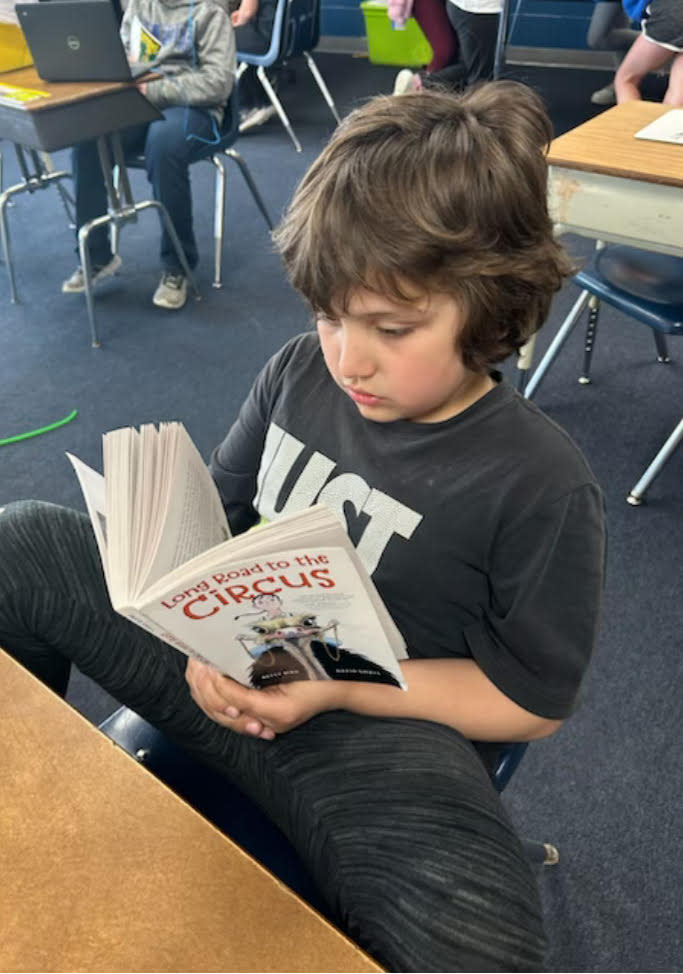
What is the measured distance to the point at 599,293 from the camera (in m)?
1.59

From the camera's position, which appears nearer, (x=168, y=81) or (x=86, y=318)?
(x=168, y=81)

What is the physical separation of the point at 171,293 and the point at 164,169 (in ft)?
1.26

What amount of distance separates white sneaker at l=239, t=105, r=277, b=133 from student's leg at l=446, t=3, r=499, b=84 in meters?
1.06

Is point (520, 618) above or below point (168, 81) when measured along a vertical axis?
below

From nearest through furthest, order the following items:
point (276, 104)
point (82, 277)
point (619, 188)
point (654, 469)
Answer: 1. point (619, 188)
2. point (654, 469)
3. point (82, 277)
4. point (276, 104)

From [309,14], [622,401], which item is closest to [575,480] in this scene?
[622,401]

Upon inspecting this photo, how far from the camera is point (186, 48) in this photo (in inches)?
89.4

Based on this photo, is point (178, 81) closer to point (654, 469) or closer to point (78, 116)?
point (78, 116)

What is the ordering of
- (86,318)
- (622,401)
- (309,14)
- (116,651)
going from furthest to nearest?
(309,14) → (86,318) → (622,401) → (116,651)

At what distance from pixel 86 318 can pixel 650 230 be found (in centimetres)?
181

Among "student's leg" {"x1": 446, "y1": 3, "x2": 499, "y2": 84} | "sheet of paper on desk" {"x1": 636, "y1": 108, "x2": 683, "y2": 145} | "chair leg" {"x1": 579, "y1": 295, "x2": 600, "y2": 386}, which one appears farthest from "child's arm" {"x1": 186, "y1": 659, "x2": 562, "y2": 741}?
"student's leg" {"x1": 446, "y1": 3, "x2": 499, "y2": 84}

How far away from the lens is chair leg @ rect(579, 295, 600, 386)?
1882mm

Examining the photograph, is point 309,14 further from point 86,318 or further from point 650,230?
point 650,230

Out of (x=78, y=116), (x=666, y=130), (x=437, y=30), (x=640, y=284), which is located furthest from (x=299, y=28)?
(x=640, y=284)
